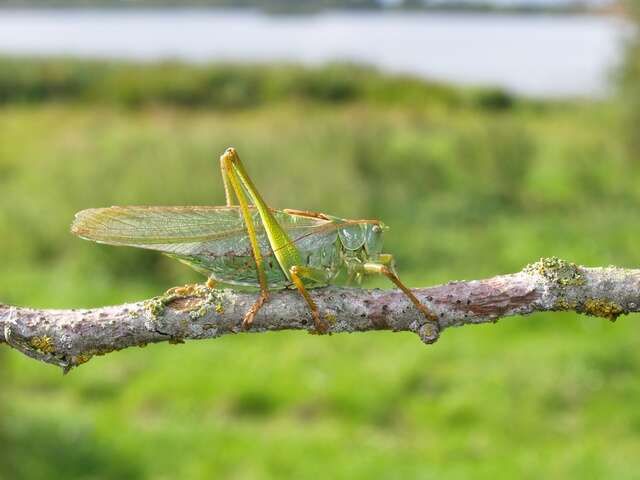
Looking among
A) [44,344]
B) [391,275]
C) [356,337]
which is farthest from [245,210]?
[356,337]

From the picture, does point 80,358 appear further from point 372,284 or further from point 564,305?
point 372,284

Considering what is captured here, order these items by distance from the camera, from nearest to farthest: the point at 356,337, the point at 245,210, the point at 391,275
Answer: the point at 391,275 < the point at 245,210 < the point at 356,337

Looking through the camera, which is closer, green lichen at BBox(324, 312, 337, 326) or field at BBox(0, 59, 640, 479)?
green lichen at BBox(324, 312, 337, 326)

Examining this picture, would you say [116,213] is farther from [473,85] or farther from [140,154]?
[473,85]

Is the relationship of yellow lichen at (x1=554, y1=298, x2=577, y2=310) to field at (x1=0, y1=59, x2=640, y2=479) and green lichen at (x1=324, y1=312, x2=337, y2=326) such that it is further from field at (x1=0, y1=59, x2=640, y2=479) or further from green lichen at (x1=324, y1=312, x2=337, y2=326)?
A: field at (x1=0, y1=59, x2=640, y2=479)

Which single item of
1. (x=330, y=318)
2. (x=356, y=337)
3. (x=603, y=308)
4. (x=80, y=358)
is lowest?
(x=356, y=337)

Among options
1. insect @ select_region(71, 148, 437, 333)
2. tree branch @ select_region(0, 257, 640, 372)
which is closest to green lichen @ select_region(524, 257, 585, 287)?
tree branch @ select_region(0, 257, 640, 372)

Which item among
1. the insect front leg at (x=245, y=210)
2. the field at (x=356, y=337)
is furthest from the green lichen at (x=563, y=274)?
the field at (x=356, y=337)
